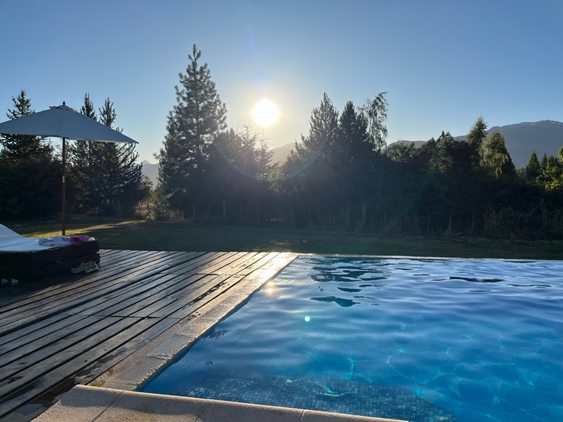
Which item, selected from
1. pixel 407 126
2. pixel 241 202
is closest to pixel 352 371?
pixel 241 202

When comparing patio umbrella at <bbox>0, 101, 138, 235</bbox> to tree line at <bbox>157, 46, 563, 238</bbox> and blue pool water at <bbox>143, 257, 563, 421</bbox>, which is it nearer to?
blue pool water at <bbox>143, 257, 563, 421</bbox>

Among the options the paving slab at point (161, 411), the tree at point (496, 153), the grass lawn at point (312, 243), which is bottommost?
the paving slab at point (161, 411)

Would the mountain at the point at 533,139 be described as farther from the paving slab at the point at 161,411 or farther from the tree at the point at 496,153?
the paving slab at the point at 161,411

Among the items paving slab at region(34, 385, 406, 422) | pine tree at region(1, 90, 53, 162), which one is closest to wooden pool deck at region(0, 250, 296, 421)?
paving slab at region(34, 385, 406, 422)

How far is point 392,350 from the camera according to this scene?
12.8 feet

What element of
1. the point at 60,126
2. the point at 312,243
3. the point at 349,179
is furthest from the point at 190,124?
the point at 60,126

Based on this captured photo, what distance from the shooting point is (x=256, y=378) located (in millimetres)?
3166

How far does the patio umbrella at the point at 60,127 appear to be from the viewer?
18.9 feet

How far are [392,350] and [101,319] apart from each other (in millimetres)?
2612

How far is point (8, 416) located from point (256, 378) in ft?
5.22

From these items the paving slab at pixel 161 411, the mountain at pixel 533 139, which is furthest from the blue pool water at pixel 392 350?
the mountain at pixel 533 139

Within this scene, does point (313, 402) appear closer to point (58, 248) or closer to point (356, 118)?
point (58, 248)

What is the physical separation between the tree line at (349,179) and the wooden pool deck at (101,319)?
34.7 feet

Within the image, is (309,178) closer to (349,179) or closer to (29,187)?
(349,179)
